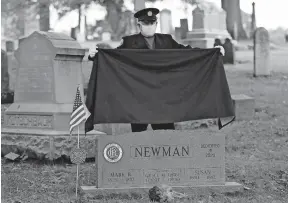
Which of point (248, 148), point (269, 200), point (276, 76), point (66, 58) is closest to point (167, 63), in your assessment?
point (269, 200)

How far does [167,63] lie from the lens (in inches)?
288

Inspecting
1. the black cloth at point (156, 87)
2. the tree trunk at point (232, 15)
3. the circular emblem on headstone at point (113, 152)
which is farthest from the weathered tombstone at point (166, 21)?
the circular emblem on headstone at point (113, 152)

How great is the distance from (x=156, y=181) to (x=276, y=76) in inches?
525

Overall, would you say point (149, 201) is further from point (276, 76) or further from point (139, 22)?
point (276, 76)

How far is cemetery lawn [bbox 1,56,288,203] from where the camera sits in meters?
7.15

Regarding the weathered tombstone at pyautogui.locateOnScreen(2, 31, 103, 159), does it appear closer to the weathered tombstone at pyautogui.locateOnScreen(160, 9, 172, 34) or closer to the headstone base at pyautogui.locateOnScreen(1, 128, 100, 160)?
the headstone base at pyautogui.locateOnScreen(1, 128, 100, 160)

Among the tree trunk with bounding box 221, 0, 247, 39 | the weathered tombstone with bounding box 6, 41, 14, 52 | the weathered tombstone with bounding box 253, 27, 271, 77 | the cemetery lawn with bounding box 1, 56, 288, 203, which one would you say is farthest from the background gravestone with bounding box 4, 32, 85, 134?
the tree trunk with bounding box 221, 0, 247, 39

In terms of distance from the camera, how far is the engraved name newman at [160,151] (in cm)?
718

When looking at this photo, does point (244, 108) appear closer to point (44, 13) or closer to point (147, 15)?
point (147, 15)

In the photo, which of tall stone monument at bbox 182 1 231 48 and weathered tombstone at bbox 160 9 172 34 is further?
weathered tombstone at bbox 160 9 172 34

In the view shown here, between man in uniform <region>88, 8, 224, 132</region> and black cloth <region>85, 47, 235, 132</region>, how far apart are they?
32 centimetres

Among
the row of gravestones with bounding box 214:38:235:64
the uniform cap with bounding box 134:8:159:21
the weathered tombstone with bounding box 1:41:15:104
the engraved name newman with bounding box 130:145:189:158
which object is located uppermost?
the uniform cap with bounding box 134:8:159:21

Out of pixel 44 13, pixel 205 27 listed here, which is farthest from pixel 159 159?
pixel 44 13

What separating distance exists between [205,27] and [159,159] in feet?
66.8
